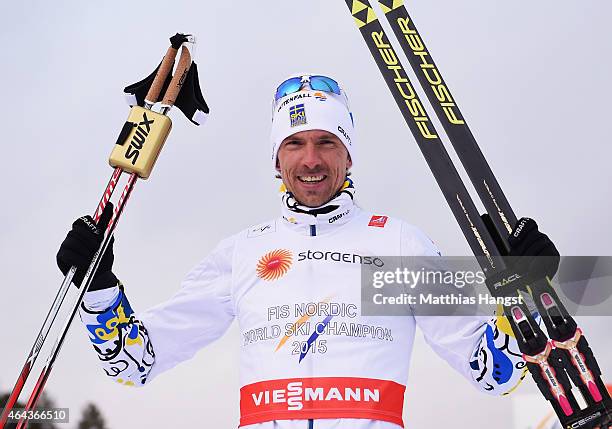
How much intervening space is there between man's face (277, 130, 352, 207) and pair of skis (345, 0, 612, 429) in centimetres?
80

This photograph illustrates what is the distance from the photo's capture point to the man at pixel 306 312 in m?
4.23

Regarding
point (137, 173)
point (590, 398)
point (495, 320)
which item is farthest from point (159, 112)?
point (590, 398)

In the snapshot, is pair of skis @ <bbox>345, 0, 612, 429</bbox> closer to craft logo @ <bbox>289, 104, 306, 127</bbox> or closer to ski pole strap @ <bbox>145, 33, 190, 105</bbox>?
craft logo @ <bbox>289, 104, 306, 127</bbox>

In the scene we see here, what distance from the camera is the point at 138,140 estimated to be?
189 inches

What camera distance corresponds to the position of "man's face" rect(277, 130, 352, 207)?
459cm

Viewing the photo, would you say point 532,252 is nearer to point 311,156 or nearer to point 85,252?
point 311,156

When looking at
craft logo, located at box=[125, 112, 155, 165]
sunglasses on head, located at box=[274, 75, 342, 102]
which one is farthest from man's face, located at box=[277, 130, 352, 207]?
craft logo, located at box=[125, 112, 155, 165]

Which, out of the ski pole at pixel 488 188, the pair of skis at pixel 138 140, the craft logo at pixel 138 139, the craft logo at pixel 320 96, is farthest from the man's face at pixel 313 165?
the ski pole at pixel 488 188

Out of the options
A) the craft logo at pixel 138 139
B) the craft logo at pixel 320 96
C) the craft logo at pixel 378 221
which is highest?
the craft logo at pixel 320 96

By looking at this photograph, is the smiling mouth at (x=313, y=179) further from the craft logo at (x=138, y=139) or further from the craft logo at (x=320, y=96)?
the craft logo at (x=138, y=139)

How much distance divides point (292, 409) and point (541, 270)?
4.82 ft

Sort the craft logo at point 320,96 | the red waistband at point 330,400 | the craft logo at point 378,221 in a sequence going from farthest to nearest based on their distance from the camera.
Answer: the craft logo at point 320,96, the craft logo at point 378,221, the red waistband at point 330,400

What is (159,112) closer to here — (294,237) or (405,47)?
(294,237)

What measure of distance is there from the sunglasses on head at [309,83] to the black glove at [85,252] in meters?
1.35
